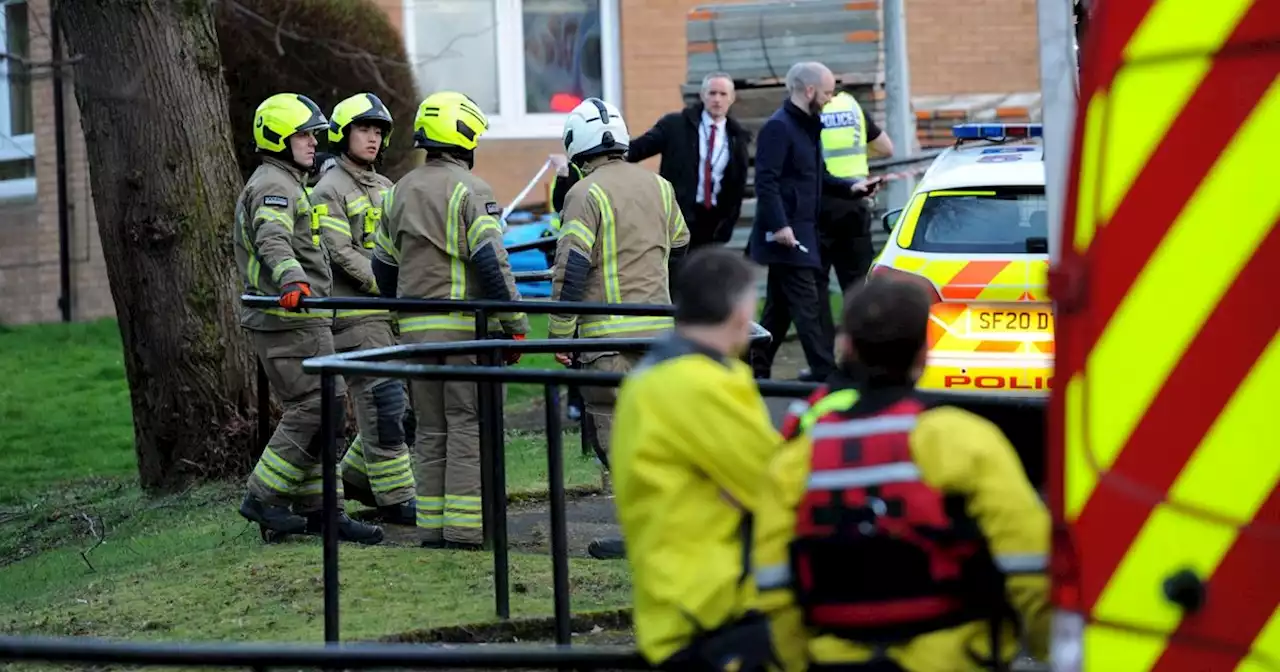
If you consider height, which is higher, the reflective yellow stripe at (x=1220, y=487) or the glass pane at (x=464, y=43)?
the glass pane at (x=464, y=43)

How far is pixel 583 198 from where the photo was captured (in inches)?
315

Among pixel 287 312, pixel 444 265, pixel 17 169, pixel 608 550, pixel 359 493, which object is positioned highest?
pixel 17 169

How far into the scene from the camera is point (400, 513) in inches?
322

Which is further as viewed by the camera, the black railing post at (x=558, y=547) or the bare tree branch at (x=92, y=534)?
the bare tree branch at (x=92, y=534)

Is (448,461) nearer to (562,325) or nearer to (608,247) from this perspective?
(562,325)

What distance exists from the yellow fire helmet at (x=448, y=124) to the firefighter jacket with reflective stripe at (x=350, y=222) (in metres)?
0.77

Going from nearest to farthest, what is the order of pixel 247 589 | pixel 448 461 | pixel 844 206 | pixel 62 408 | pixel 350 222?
1. pixel 247 589
2. pixel 448 461
3. pixel 350 222
4. pixel 844 206
5. pixel 62 408

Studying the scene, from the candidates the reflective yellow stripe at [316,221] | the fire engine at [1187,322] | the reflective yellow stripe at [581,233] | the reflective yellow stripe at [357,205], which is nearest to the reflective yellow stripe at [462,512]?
the reflective yellow stripe at [581,233]

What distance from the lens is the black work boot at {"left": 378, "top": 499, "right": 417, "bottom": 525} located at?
8.14m

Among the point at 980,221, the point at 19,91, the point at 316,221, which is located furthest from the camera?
the point at 19,91

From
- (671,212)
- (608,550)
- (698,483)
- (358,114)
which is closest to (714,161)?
(671,212)

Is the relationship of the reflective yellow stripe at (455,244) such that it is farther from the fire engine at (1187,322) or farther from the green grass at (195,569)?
the fire engine at (1187,322)

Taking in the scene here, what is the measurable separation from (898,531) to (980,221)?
5766 millimetres

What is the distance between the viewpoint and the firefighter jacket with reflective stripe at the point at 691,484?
343 centimetres
